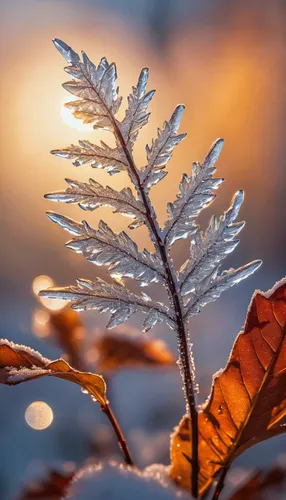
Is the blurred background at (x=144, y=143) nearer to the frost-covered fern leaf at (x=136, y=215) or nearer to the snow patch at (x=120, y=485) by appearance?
the snow patch at (x=120, y=485)

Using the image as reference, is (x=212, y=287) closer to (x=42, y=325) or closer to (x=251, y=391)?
(x=251, y=391)

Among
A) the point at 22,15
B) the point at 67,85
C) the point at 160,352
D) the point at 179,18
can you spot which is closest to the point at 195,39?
the point at 179,18

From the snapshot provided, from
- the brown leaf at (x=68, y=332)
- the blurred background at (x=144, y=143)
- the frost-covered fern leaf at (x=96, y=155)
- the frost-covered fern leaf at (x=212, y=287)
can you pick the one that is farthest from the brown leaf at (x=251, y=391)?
the blurred background at (x=144, y=143)

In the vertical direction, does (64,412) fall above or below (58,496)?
above

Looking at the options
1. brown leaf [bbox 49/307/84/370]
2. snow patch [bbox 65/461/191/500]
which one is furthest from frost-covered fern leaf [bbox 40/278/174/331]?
brown leaf [bbox 49/307/84/370]

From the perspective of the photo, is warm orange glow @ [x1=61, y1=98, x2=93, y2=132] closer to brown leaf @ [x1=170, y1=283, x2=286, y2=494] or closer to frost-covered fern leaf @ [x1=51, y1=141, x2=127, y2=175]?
frost-covered fern leaf @ [x1=51, y1=141, x2=127, y2=175]

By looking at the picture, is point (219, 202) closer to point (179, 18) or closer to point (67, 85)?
point (179, 18)

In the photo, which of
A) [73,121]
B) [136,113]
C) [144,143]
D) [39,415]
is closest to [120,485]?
[136,113]
